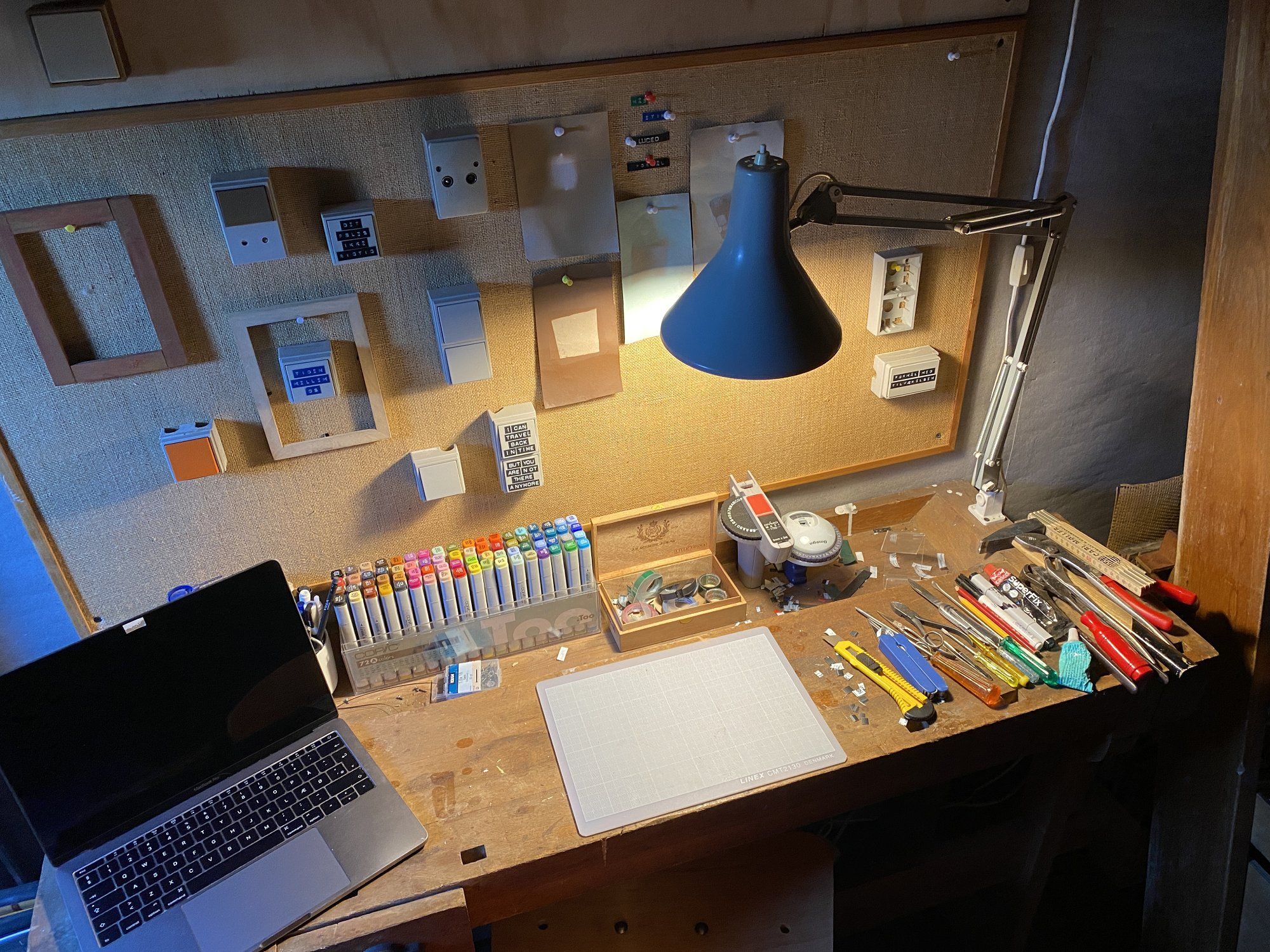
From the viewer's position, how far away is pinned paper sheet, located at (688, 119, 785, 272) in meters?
1.30

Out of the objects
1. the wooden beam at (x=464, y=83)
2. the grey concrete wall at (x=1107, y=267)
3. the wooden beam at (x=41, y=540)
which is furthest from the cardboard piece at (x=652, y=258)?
the wooden beam at (x=41, y=540)

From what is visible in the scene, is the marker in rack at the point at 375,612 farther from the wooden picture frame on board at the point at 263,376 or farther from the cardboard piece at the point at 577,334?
the cardboard piece at the point at 577,334

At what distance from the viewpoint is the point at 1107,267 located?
1716 mm

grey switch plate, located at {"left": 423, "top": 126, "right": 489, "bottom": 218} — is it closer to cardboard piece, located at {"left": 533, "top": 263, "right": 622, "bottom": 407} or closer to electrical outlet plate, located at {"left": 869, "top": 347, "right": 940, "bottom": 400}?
cardboard piece, located at {"left": 533, "top": 263, "right": 622, "bottom": 407}

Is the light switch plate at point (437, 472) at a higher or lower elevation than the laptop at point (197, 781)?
higher

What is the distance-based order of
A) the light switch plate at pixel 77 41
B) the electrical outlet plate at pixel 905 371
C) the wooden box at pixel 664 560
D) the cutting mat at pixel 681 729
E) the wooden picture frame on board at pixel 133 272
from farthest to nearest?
the electrical outlet plate at pixel 905 371, the wooden box at pixel 664 560, the cutting mat at pixel 681 729, the wooden picture frame on board at pixel 133 272, the light switch plate at pixel 77 41

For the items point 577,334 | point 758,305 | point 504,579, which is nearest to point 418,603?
point 504,579

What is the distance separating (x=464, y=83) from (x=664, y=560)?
0.86 meters

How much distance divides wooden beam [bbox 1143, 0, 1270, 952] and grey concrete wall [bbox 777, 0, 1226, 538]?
256 millimetres

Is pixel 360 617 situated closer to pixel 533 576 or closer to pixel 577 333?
pixel 533 576

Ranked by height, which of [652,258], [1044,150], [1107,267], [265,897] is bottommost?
[265,897]

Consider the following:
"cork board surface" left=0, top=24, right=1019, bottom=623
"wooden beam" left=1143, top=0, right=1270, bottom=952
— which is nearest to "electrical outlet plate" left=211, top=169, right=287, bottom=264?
"cork board surface" left=0, top=24, right=1019, bottom=623

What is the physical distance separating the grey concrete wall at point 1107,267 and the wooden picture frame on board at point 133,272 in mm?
1115

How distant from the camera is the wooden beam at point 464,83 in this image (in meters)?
1.06
